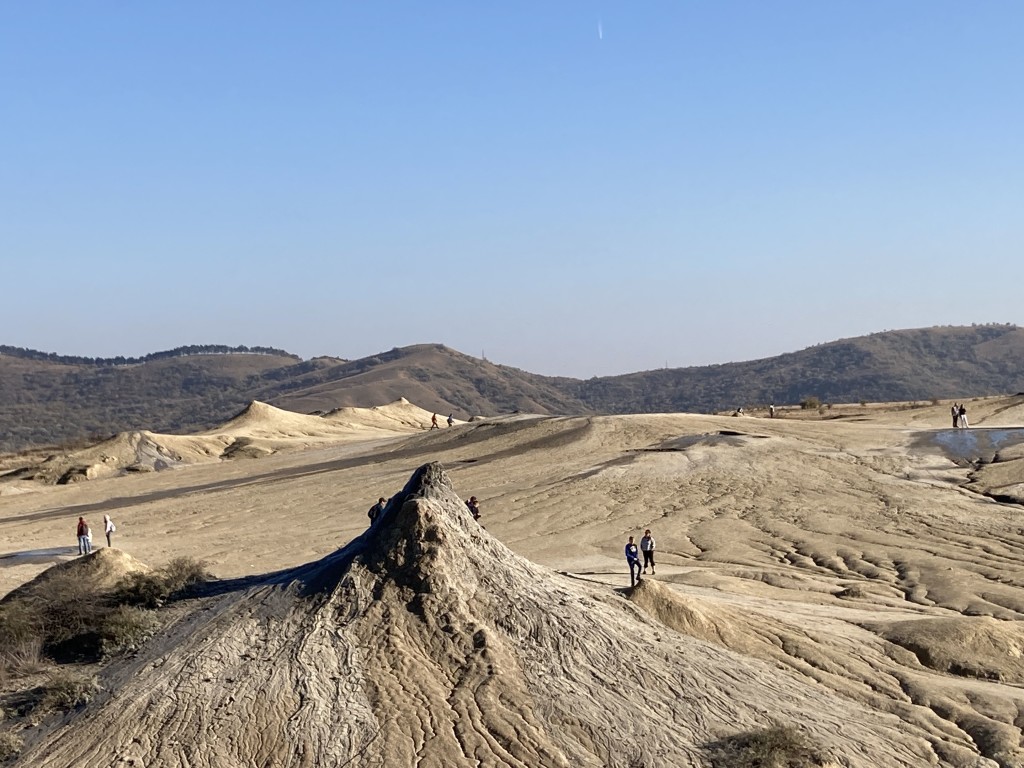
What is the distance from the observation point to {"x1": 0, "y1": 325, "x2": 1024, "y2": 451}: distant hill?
405ft

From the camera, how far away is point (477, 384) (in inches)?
5861

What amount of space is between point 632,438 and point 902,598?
70.5ft

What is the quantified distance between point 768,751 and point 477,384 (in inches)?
5358

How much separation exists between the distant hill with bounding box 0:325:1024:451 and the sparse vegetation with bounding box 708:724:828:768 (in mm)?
102055

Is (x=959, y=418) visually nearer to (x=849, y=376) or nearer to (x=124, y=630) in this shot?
(x=124, y=630)

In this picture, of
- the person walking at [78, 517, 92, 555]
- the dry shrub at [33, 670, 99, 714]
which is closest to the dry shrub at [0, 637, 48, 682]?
the dry shrub at [33, 670, 99, 714]

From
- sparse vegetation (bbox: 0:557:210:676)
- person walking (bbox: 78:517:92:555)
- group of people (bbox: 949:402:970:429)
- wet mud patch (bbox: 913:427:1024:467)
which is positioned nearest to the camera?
sparse vegetation (bbox: 0:557:210:676)

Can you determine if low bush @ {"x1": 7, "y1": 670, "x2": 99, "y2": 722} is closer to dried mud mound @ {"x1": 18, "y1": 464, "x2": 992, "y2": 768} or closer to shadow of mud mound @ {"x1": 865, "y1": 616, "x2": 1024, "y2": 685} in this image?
dried mud mound @ {"x1": 18, "y1": 464, "x2": 992, "y2": 768}

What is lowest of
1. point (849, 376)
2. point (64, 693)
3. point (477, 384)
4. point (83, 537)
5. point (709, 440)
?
point (64, 693)

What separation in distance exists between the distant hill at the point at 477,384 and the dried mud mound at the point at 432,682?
321ft

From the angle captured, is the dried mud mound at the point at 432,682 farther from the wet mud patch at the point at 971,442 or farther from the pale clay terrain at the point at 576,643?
the wet mud patch at the point at 971,442

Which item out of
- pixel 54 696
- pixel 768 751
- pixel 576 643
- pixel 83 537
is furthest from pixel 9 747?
pixel 83 537

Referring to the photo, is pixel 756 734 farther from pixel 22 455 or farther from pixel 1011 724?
pixel 22 455

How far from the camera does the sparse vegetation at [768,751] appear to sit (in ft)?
42.6
